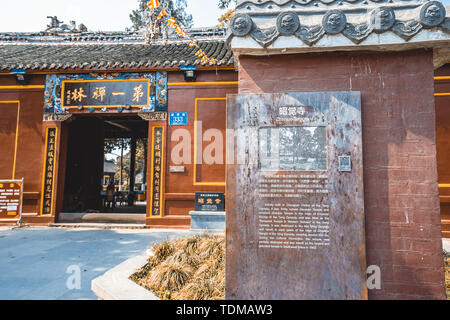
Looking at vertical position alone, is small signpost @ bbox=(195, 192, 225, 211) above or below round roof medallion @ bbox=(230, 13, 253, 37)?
below

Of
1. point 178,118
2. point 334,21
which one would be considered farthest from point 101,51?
point 334,21

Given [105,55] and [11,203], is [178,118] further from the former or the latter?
[11,203]

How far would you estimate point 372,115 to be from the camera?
2406 millimetres

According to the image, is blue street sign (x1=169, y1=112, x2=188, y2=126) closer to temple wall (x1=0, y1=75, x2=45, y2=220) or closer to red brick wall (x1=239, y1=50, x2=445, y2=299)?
temple wall (x1=0, y1=75, x2=45, y2=220)

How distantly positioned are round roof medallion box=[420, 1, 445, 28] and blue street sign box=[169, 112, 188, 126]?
19.3ft

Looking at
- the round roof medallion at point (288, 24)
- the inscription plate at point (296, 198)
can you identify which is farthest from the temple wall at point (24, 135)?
the round roof medallion at point (288, 24)

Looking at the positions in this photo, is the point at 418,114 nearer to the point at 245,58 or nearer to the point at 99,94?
the point at 245,58

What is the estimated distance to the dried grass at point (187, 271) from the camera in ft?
8.95

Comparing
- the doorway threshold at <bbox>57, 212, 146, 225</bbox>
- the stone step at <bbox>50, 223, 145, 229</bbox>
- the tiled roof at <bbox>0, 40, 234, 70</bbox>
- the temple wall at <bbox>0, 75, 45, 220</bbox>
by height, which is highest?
the tiled roof at <bbox>0, 40, 234, 70</bbox>

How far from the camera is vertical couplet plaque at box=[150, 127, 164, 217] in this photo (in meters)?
7.39

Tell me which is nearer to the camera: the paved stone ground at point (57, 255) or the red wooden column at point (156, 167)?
the paved stone ground at point (57, 255)

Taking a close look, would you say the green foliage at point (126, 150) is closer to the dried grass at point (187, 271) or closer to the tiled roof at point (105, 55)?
the tiled roof at point (105, 55)

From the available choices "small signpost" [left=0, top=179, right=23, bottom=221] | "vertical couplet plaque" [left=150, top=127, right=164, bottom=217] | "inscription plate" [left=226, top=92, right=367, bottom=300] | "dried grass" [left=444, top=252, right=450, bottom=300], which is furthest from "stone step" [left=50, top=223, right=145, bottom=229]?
"dried grass" [left=444, top=252, right=450, bottom=300]
